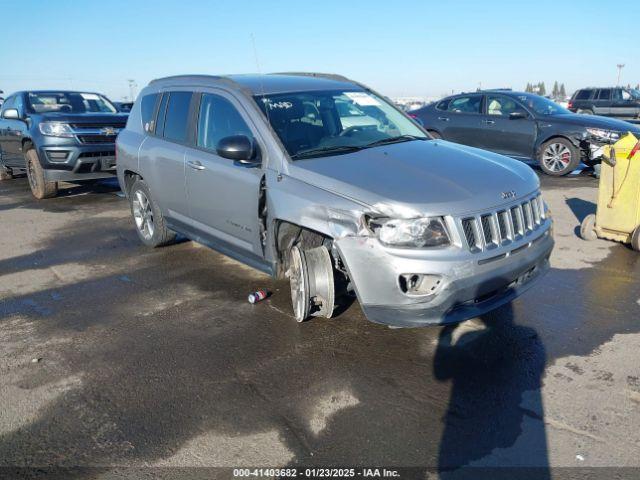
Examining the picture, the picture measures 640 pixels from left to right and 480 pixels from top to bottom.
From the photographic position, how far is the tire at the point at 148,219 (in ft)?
19.6

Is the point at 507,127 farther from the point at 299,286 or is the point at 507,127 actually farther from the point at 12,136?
the point at 12,136

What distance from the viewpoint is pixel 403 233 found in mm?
3242

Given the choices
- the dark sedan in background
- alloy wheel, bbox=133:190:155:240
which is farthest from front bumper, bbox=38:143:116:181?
the dark sedan in background

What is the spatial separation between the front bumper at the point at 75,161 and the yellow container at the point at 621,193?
7813 millimetres

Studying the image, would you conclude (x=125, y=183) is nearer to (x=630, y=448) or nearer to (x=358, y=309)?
(x=358, y=309)

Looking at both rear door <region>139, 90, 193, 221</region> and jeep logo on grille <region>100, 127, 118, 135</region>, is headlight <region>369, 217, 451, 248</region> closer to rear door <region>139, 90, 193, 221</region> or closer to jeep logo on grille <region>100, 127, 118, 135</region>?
rear door <region>139, 90, 193, 221</region>

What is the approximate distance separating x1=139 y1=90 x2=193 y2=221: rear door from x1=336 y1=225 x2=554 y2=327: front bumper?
2403mm

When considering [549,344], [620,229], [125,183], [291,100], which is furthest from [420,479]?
[125,183]

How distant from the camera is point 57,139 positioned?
354 inches

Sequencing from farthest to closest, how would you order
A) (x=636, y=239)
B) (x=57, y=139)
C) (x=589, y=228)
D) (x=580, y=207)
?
(x=57, y=139) → (x=580, y=207) → (x=589, y=228) → (x=636, y=239)

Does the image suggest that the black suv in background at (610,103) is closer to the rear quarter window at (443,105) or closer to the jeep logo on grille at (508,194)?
the rear quarter window at (443,105)

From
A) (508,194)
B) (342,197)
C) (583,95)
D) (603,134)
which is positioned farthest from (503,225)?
(583,95)

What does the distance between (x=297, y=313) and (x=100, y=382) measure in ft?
4.83

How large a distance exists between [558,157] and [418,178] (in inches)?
325
